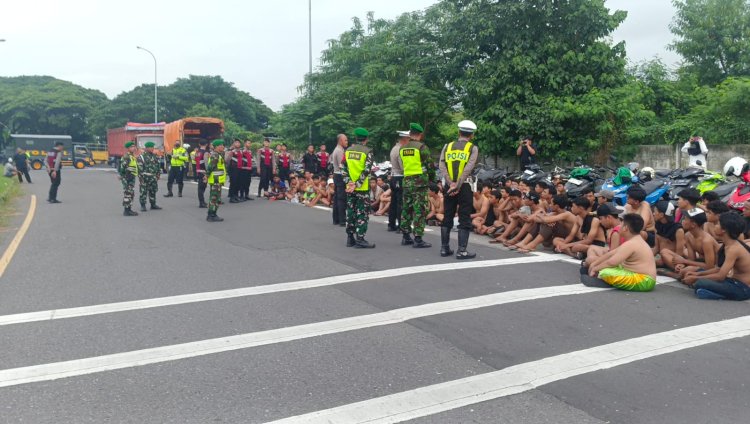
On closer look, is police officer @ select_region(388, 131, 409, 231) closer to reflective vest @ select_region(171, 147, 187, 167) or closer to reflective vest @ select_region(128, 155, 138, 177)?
reflective vest @ select_region(128, 155, 138, 177)

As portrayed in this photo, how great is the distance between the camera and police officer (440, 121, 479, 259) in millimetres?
9148

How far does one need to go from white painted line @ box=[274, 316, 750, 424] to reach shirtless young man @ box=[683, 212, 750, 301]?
1038 millimetres

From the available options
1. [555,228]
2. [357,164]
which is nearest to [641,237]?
[555,228]

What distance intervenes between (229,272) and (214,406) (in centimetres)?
434

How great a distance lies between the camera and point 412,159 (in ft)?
32.8

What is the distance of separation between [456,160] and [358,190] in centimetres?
177

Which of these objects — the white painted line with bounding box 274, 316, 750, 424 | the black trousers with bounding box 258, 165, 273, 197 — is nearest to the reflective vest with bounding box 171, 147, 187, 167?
the black trousers with bounding box 258, 165, 273, 197

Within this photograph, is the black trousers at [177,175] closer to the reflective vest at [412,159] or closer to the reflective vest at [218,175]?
the reflective vest at [218,175]

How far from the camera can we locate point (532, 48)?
1802 centimetres

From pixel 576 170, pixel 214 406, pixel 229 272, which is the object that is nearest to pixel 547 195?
pixel 576 170

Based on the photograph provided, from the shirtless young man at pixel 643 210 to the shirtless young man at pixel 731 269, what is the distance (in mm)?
1406

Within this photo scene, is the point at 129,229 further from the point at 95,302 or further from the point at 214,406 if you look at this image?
the point at 214,406

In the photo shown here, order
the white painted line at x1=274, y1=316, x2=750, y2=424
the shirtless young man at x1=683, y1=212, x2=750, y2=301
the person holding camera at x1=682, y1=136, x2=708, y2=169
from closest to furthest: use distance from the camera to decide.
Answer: the white painted line at x1=274, y1=316, x2=750, y2=424 < the shirtless young man at x1=683, y1=212, x2=750, y2=301 < the person holding camera at x1=682, y1=136, x2=708, y2=169

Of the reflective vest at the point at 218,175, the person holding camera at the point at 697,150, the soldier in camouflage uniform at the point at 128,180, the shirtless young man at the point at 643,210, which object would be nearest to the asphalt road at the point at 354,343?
the shirtless young man at the point at 643,210
